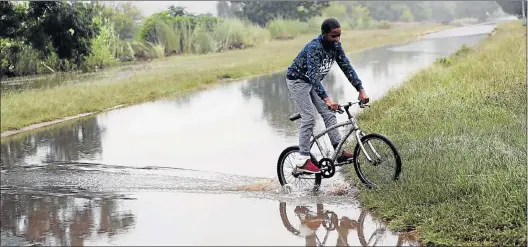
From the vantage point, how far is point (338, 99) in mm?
16406

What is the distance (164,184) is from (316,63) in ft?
8.58

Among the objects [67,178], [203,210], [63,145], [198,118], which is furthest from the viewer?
[198,118]

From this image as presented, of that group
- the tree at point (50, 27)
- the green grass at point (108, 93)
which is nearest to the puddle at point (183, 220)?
the green grass at point (108, 93)

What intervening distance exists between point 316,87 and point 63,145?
5.93 metres

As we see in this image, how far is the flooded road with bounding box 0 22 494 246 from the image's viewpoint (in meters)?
6.39

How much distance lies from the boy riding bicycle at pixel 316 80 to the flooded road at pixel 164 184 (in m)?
0.51

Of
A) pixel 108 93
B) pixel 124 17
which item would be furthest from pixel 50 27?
pixel 124 17

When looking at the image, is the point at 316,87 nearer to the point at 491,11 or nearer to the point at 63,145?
the point at 63,145

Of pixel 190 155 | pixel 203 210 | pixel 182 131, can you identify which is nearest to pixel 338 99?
pixel 182 131

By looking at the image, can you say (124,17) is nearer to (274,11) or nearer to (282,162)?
(274,11)

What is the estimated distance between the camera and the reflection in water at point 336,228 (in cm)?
580

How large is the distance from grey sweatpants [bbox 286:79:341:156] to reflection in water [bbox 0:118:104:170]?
427 centimetres

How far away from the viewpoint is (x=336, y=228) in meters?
6.25

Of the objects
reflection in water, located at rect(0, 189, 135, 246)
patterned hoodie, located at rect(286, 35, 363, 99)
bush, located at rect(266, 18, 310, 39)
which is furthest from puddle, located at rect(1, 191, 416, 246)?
bush, located at rect(266, 18, 310, 39)
